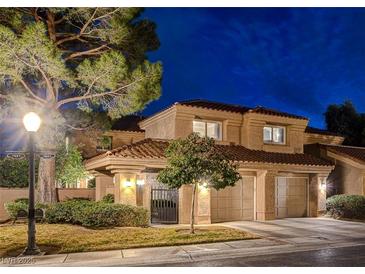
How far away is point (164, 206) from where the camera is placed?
19219 mm

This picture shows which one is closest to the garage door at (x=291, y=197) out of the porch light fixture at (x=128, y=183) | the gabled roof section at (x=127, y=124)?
the porch light fixture at (x=128, y=183)

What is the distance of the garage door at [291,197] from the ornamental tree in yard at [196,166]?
7.96 m

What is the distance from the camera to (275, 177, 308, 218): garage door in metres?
22.0

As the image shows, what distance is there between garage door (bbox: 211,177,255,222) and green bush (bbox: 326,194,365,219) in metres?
4.43

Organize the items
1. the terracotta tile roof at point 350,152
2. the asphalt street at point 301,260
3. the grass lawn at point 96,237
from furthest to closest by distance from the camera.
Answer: the terracotta tile roof at point 350,152, the grass lawn at point 96,237, the asphalt street at point 301,260

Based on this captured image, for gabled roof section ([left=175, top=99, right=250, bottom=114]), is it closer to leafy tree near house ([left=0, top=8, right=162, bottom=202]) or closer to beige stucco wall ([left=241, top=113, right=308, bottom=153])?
beige stucco wall ([left=241, top=113, right=308, bottom=153])

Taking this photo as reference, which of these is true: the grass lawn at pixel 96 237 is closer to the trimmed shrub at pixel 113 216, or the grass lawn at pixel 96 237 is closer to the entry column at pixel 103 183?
the trimmed shrub at pixel 113 216

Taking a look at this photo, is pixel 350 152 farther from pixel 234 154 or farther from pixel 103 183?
pixel 103 183

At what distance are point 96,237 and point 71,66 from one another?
9.18m

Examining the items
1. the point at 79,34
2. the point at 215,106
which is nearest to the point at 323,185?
the point at 215,106

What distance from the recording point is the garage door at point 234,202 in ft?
65.5
